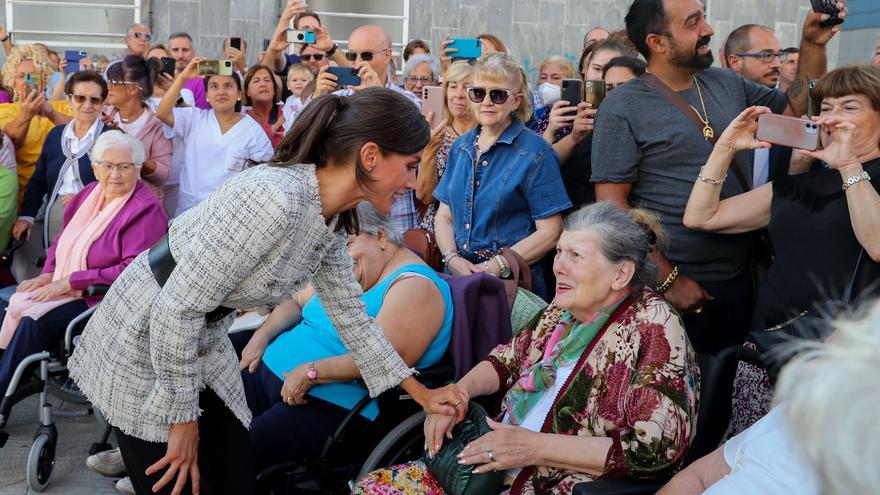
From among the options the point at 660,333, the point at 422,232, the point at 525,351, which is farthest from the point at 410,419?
the point at 422,232

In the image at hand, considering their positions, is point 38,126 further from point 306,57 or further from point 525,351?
point 525,351

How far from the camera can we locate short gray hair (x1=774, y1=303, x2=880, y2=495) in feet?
3.34

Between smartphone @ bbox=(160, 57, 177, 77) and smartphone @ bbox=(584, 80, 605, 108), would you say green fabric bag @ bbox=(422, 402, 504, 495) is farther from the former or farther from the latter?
smartphone @ bbox=(160, 57, 177, 77)

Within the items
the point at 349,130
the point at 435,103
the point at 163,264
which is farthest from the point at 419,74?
the point at 163,264

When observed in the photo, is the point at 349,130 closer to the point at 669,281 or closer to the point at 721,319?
the point at 669,281

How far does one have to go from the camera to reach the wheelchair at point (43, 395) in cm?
416

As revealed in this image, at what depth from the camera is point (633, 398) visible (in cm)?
263

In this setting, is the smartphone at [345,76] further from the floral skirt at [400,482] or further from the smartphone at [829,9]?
the floral skirt at [400,482]

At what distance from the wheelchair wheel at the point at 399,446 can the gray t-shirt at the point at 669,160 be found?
3.68ft

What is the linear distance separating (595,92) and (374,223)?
4.32ft

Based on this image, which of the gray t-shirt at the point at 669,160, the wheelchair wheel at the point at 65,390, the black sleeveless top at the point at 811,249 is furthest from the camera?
the wheelchair wheel at the point at 65,390

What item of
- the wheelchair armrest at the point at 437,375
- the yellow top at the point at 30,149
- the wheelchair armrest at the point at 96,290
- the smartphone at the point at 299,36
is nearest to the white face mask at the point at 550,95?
the smartphone at the point at 299,36

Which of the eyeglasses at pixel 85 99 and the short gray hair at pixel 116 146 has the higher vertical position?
the eyeglasses at pixel 85 99

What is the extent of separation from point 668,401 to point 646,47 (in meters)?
1.68
